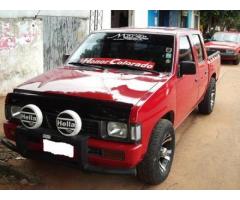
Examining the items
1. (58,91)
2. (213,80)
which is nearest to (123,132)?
(58,91)

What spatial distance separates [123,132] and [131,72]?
1.25 m

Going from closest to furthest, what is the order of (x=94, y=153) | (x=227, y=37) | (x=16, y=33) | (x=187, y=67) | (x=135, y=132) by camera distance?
(x=135, y=132) → (x=94, y=153) → (x=187, y=67) → (x=16, y=33) → (x=227, y=37)

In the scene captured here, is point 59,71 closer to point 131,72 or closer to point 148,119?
point 131,72

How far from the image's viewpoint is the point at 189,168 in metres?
4.58

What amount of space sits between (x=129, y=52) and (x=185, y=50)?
883 mm

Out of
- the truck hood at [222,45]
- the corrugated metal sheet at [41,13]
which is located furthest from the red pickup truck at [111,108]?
the truck hood at [222,45]

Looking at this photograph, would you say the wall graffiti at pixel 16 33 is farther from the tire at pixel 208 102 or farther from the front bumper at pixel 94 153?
the front bumper at pixel 94 153

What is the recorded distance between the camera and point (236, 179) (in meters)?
4.32

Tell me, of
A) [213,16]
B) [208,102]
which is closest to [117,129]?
[208,102]

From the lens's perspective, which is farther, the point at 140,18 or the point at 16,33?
the point at 140,18

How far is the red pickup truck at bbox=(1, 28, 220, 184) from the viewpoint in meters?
3.49

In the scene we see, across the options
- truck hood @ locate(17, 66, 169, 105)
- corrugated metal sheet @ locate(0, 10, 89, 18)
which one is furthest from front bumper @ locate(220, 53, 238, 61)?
truck hood @ locate(17, 66, 169, 105)

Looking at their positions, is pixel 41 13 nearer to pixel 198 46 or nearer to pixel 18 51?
pixel 18 51

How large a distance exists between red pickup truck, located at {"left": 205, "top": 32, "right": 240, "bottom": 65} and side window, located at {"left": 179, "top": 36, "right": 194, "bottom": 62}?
10.0m
